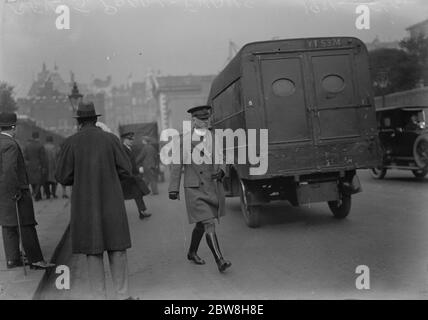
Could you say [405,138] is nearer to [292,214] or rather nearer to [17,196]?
[292,214]

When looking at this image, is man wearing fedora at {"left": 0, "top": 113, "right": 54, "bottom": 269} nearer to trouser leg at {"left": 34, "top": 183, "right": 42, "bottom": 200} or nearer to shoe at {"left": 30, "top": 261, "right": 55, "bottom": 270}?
shoe at {"left": 30, "top": 261, "right": 55, "bottom": 270}

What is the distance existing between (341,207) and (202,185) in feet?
12.5

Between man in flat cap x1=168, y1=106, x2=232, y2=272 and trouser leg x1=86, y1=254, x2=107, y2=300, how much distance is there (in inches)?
57.3

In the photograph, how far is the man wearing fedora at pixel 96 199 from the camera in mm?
4625

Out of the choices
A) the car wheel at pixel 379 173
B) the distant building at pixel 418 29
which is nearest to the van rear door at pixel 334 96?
the distant building at pixel 418 29

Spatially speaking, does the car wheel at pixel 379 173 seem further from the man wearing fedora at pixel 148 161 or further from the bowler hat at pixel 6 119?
the bowler hat at pixel 6 119

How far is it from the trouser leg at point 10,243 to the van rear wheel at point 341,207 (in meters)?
5.29

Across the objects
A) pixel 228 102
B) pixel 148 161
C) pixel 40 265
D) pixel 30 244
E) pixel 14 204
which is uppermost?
pixel 228 102

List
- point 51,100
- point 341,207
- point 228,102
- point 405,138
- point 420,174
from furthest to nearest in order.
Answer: point 405,138 → point 420,174 → point 51,100 → point 228,102 → point 341,207

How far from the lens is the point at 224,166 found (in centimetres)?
667

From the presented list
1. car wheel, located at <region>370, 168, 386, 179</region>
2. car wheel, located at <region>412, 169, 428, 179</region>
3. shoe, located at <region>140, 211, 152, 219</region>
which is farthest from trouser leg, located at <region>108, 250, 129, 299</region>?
car wheel, located at <region>370, 168, 386, 179</region>

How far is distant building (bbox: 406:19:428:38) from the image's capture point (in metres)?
6.59

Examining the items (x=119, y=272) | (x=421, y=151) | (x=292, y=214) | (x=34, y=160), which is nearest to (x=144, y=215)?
(x=292, y=214)
